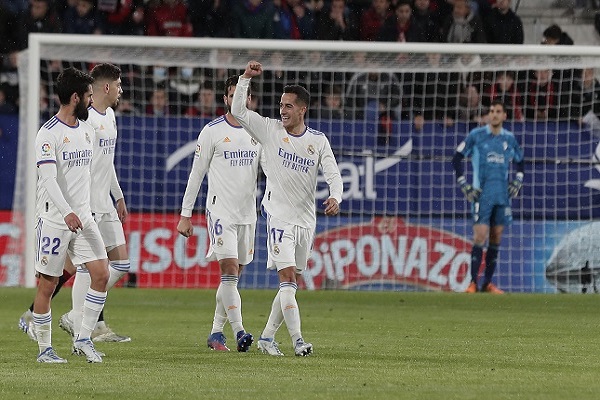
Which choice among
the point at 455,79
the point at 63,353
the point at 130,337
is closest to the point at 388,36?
the point at 455,79

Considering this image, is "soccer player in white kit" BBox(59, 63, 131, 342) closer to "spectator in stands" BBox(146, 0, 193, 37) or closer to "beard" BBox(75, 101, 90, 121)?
"beard" BBox(75, 101, 90, 121)

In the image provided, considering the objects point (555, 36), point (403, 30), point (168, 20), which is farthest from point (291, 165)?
point (168, 20)

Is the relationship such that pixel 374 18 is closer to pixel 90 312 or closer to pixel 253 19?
pixel 253 19

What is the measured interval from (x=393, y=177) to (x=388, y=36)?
10.4ft

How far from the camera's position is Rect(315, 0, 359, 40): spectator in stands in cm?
1972

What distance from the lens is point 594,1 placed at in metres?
20.4

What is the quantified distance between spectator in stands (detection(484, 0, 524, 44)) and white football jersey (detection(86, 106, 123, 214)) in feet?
32.6

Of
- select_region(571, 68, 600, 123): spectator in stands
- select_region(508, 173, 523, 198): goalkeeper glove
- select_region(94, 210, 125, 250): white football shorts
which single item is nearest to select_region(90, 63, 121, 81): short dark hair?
select_region(94, 210, 125, 250): white football shorts

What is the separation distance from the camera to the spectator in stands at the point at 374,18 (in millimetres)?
20000

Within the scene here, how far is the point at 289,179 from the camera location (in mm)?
9508

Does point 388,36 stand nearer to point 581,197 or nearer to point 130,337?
point 581,197

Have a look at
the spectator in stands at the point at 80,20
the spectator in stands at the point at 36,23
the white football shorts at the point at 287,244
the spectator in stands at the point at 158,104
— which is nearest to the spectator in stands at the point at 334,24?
the spectator in stands at the point at 158,104

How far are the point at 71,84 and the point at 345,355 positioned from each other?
2.61 m

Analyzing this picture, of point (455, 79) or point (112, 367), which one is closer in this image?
point (112, 367)
